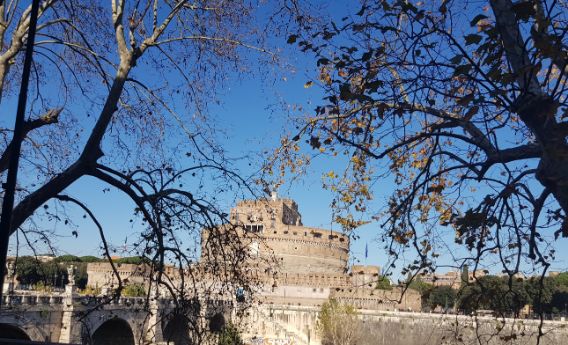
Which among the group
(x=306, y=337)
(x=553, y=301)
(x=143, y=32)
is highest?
(x=143, y=32)

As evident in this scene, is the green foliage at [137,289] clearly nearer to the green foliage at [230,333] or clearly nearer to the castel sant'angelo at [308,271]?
the green foliage at [230,333]

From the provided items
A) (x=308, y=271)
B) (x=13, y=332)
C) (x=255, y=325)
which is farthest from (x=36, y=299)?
(x=308, y=271)

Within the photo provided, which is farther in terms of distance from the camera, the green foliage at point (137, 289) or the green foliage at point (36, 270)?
the green foliage at point (137, 289)

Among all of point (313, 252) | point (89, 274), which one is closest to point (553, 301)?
point (313, 252)

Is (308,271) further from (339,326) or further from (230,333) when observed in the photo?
(230,333)

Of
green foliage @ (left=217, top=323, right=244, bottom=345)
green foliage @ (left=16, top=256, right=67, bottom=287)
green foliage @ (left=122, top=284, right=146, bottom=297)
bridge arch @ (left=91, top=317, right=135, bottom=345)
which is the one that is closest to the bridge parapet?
green foliage @ (left=16, top=256, right=67, bottom=287)

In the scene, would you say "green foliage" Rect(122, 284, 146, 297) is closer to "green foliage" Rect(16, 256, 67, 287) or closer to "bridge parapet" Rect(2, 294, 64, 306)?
"green foliage" Rect(16, 256, 67, 287)

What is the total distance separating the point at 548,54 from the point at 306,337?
35.7 m

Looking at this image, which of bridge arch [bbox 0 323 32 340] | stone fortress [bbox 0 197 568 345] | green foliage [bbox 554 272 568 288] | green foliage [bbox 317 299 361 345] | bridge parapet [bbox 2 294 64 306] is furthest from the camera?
green foliage [bbox 554 272 568 288]

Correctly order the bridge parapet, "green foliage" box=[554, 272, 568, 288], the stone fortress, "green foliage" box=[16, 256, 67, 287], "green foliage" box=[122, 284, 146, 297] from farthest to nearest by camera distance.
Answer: "green foliage" box=[554, 272, 568, 288] → the stone fortress → the bridge parapet → "green foliage" box=[122, 284, 146, 297] → "green foliage" box=[16, 256, 67, 287]

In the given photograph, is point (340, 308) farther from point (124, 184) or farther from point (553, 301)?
point (124, 184)

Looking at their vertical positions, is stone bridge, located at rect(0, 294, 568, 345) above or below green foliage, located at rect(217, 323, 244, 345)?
below

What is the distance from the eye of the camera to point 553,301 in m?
42.6

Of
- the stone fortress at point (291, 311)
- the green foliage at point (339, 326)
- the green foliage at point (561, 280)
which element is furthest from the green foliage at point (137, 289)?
the green foliage at point (561, 280)
